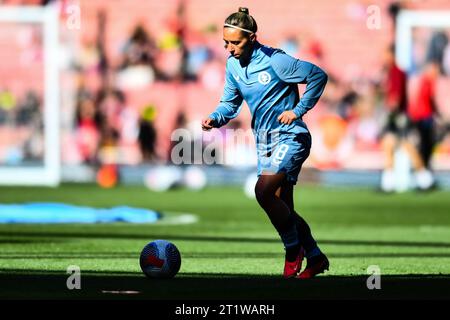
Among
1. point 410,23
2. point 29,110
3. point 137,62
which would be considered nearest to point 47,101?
point 29,110

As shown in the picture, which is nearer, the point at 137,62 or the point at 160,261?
the point at 160,261

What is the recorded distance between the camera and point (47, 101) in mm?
30938

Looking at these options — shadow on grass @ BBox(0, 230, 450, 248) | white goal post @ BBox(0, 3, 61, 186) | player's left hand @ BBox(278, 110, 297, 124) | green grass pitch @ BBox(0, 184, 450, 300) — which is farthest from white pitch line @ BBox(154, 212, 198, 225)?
white goal post @ BBox(0, 3, 61, 186)

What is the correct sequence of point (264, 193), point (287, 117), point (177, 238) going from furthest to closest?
point (177, 238)
point (264, 193)
point (287, 117)

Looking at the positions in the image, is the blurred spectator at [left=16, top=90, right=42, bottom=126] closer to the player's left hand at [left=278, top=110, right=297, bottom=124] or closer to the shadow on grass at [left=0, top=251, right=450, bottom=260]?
the shadow on grass at [left=0, top=251, right=450, bottom=260]

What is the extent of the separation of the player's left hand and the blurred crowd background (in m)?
20.4

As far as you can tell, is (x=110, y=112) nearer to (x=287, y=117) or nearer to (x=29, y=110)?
(x=29, y=110)

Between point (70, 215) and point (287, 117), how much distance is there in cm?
902

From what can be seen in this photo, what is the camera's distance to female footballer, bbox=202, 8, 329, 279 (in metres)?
10.8

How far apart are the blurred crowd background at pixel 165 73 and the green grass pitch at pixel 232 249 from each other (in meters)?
5.80

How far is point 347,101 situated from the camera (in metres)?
31.4

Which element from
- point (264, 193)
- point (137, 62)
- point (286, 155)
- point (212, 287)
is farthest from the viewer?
point (137, 62)
